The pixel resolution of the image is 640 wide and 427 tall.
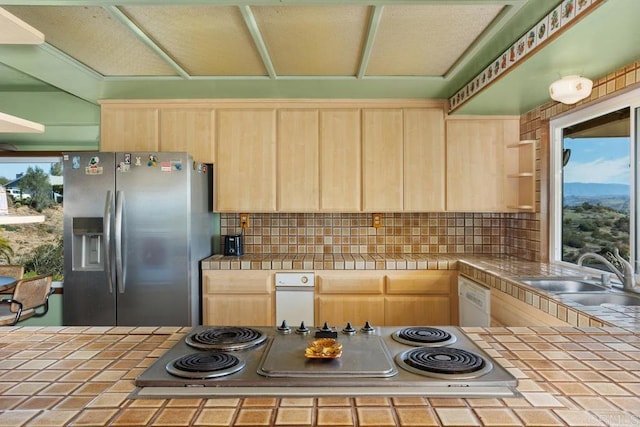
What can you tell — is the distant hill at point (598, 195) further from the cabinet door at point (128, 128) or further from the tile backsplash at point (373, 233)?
the cabinet door at point (128, 128)

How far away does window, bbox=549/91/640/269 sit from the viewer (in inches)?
93.6

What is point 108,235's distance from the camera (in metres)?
2.79

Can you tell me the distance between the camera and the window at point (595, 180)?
2.38 metres

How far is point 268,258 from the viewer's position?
343 cm

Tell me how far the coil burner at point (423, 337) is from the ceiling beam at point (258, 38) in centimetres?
169

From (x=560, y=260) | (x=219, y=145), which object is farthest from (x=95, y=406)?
(x=560, y=260)

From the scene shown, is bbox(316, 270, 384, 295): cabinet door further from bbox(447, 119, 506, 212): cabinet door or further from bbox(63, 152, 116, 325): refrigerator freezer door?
bbox(63, 152, 116, 325): refrigerator freezer door

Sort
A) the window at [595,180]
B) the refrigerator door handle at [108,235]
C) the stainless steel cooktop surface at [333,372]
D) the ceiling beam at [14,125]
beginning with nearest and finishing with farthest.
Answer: the stainless steel cooktop surface at [333,372] < the ceiling beam at [14,125] < the window at [595,180] < the refrigerator door handle at [108,235]

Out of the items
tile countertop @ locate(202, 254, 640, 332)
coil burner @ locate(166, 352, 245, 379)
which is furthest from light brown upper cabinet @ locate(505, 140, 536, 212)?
coil burner @ locate(166, 352, 245, 379)

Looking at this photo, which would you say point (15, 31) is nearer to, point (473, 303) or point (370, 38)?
point (370, 38)

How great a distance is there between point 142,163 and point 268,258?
4.10 ft

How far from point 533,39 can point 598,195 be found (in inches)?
49.1

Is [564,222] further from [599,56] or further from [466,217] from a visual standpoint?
[599,56]

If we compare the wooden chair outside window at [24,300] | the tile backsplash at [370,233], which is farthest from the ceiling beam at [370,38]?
the wooden chair outside window at [24,300]
